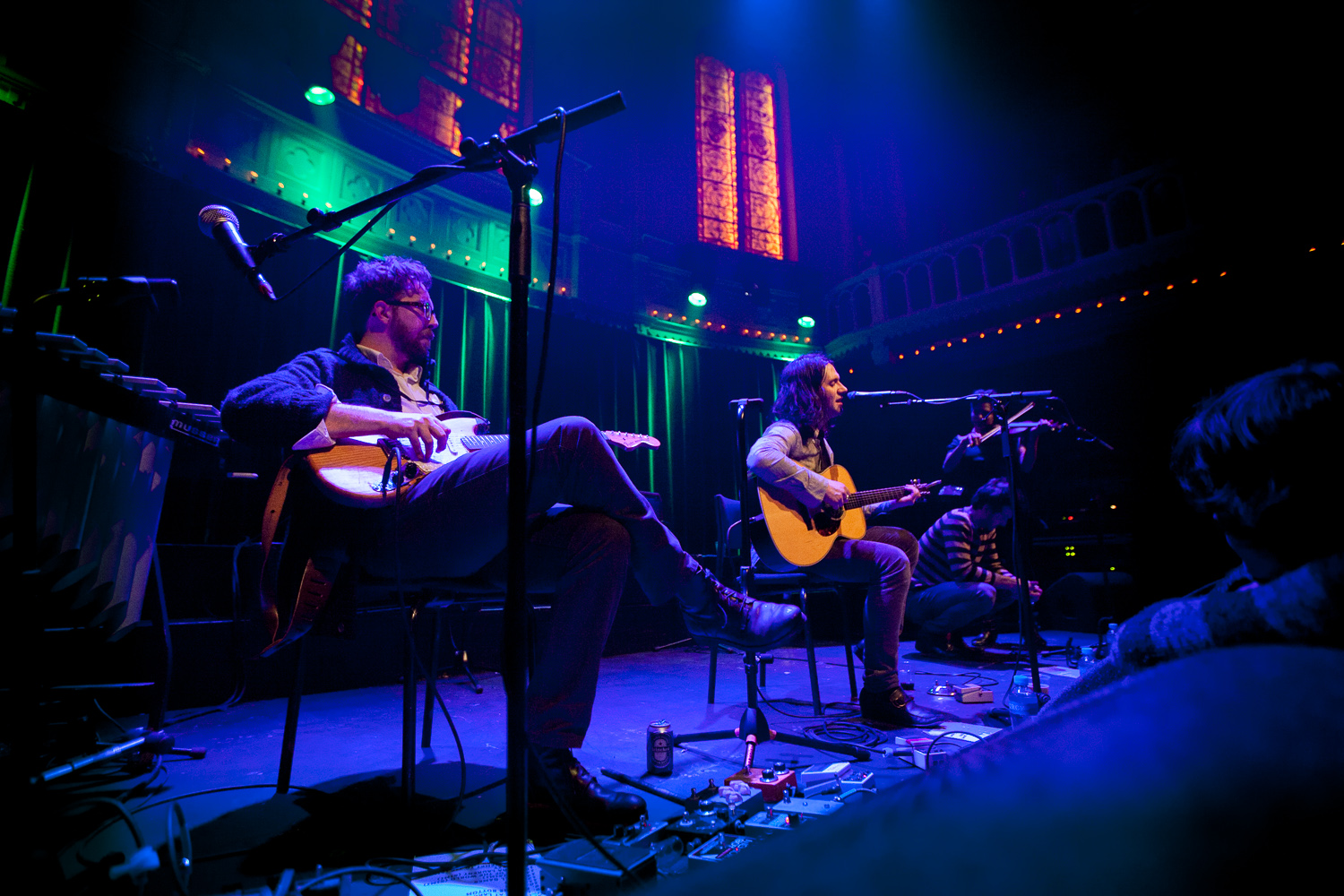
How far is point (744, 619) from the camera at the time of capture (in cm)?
198

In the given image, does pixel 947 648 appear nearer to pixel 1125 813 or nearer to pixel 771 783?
pixel 771 783

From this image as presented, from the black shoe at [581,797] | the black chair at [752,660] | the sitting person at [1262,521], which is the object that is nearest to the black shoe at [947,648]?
the black chair at [752,660]

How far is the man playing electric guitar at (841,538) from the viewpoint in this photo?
291 centimetres

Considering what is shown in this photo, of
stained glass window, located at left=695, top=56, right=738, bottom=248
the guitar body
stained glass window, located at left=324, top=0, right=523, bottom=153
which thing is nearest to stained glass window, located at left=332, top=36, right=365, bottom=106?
stained glass window, located at left=324, top=0, right=523, bottom=153

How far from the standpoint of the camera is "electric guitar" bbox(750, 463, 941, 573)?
3.28 metres

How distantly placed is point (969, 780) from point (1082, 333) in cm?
1022

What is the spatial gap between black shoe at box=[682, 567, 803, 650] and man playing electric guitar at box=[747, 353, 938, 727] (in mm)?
1187

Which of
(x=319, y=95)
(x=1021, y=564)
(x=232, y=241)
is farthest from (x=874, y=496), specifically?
(x=319, y=95)

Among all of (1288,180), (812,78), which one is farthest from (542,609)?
(812,78)

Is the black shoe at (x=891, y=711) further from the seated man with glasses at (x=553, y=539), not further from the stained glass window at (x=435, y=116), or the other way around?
the stained glass window at (x=435, y=116)

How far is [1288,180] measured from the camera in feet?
23.3

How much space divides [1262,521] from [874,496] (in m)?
2.62

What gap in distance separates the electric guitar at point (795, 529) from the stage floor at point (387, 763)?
0.74 metres

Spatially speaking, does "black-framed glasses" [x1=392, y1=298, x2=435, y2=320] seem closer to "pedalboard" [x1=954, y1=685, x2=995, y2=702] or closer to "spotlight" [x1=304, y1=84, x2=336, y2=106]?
"pedalboard" [x1=954, y1=685, x2=995, y2=702]
